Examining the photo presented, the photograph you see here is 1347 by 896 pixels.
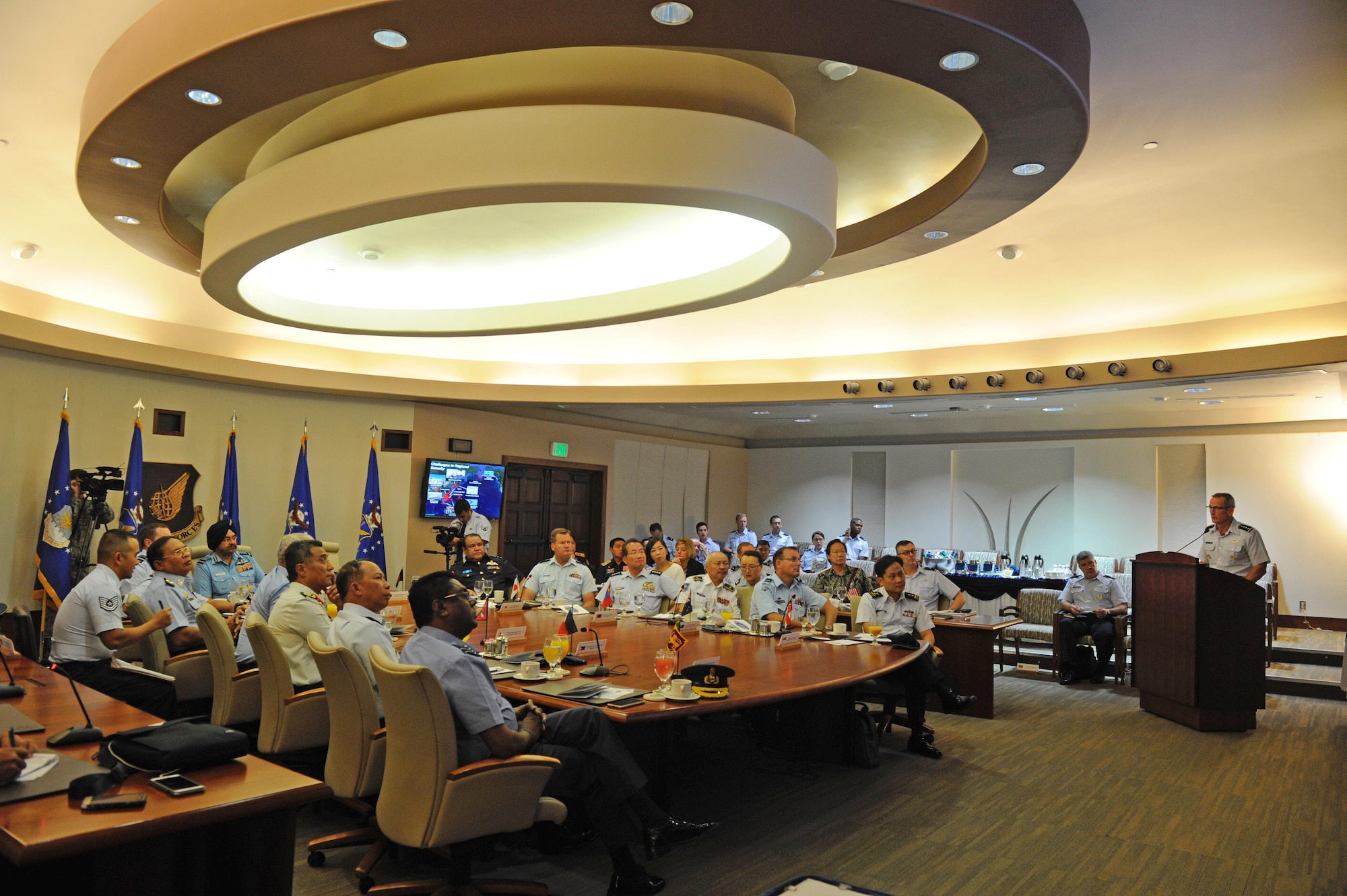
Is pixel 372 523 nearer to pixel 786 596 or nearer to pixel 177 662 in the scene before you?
pixel 177 662

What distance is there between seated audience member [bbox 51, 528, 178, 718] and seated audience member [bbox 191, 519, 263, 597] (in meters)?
2.05

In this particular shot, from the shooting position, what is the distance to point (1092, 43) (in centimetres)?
393

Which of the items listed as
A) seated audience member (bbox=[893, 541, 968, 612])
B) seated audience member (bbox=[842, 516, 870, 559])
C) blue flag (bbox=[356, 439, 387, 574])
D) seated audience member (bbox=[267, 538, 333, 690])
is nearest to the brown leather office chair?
seated audience member (bbox=[267, 538, 333, 690])

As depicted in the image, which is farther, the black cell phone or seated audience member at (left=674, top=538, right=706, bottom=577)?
seated audience member at (left=674, top=538, right=706, bottom=577)

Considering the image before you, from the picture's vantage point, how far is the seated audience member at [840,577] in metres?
8.05

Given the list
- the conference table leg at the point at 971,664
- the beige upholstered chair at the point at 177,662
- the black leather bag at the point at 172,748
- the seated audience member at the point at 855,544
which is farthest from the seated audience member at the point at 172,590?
the seated audience member at the point at 855,544

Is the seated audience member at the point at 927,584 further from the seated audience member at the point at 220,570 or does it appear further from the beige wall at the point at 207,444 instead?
the beige wall at the point at 207,444

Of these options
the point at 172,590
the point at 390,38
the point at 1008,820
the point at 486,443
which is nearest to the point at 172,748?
the point at 390,38

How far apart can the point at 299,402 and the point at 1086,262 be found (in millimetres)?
8482

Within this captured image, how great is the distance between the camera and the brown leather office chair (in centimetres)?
361

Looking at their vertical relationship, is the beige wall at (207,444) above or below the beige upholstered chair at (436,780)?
above

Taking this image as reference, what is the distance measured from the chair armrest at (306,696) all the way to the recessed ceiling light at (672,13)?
327 cm

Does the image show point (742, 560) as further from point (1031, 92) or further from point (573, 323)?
point (1031, 92)

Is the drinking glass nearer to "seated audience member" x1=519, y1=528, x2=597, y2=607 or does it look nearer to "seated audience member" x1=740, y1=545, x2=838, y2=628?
"seated audience member" x1=740, y1=545, x2=838, y2=628
